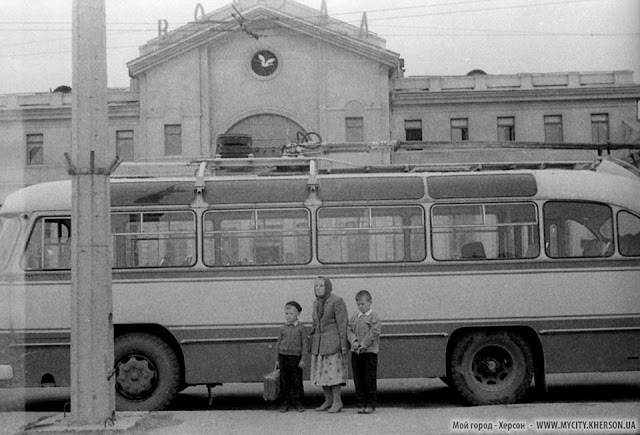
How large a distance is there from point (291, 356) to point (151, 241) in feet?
7.98

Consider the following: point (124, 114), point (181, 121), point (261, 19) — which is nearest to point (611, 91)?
point (261, 19)

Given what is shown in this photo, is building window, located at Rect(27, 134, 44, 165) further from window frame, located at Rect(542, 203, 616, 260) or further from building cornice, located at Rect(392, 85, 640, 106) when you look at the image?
window frame, located at Rect(542, 203, 616, 260)

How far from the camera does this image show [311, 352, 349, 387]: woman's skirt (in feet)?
37.9

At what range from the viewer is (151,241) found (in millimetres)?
12414

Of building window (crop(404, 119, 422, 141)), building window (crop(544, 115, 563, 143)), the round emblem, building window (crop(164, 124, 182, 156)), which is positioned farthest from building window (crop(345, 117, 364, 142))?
building window (crop(544, 115, 563, 143))

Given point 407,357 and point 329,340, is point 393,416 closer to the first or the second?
point 329,340

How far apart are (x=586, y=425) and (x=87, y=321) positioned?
17.1ft

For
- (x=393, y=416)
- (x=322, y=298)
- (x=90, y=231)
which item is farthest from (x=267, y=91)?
(x=90, y=231)

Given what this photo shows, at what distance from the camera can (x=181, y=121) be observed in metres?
45.9

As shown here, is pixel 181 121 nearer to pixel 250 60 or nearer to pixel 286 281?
pixel 250 60

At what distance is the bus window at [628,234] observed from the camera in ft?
41.4

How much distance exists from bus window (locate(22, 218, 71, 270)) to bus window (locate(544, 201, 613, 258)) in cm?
641

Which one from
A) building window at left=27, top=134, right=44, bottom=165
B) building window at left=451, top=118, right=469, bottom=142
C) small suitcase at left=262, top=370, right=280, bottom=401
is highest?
building window at left=451, top=118, right=469, bottom=142

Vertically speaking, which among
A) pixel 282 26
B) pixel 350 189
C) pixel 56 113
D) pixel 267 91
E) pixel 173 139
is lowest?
pixel 350 189
